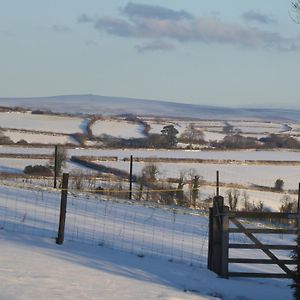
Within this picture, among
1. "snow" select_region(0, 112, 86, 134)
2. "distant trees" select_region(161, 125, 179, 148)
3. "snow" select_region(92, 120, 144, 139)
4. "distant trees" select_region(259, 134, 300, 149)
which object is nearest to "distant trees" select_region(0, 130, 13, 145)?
"snow" select_region(0, 112, 86, 134)

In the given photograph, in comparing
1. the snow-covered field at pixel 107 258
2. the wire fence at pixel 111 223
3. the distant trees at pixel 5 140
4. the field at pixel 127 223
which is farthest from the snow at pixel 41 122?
the snow-covered field at pixel 107 258

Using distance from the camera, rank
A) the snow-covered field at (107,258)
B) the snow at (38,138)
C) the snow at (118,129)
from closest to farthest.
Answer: the snow-covered field at (107,258) → the snow at (38,138) → the snow at (118,129)

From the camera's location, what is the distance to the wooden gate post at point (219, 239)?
47.1 ft

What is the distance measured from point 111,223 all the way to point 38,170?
18285mm

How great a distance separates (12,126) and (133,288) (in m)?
57.6

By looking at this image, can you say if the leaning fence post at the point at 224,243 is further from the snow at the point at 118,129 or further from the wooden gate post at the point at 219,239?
the snow at the point at 118,129

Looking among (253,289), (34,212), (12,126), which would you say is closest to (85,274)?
(253,289)

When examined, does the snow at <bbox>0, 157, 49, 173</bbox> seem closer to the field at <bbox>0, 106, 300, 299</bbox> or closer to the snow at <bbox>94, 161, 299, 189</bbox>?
the field at <bbox>0, 106, 300, 299</bbox>

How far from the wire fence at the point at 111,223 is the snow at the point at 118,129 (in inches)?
1715

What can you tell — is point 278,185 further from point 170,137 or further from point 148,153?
point 170,137

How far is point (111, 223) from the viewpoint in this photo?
19938 mm

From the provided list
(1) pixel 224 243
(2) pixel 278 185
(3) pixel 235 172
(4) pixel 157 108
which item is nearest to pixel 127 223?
(1) pixel 224 243

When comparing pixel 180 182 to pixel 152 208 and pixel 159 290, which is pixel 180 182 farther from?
pixel 159 290

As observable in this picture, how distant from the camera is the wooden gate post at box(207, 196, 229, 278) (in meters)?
14.4
